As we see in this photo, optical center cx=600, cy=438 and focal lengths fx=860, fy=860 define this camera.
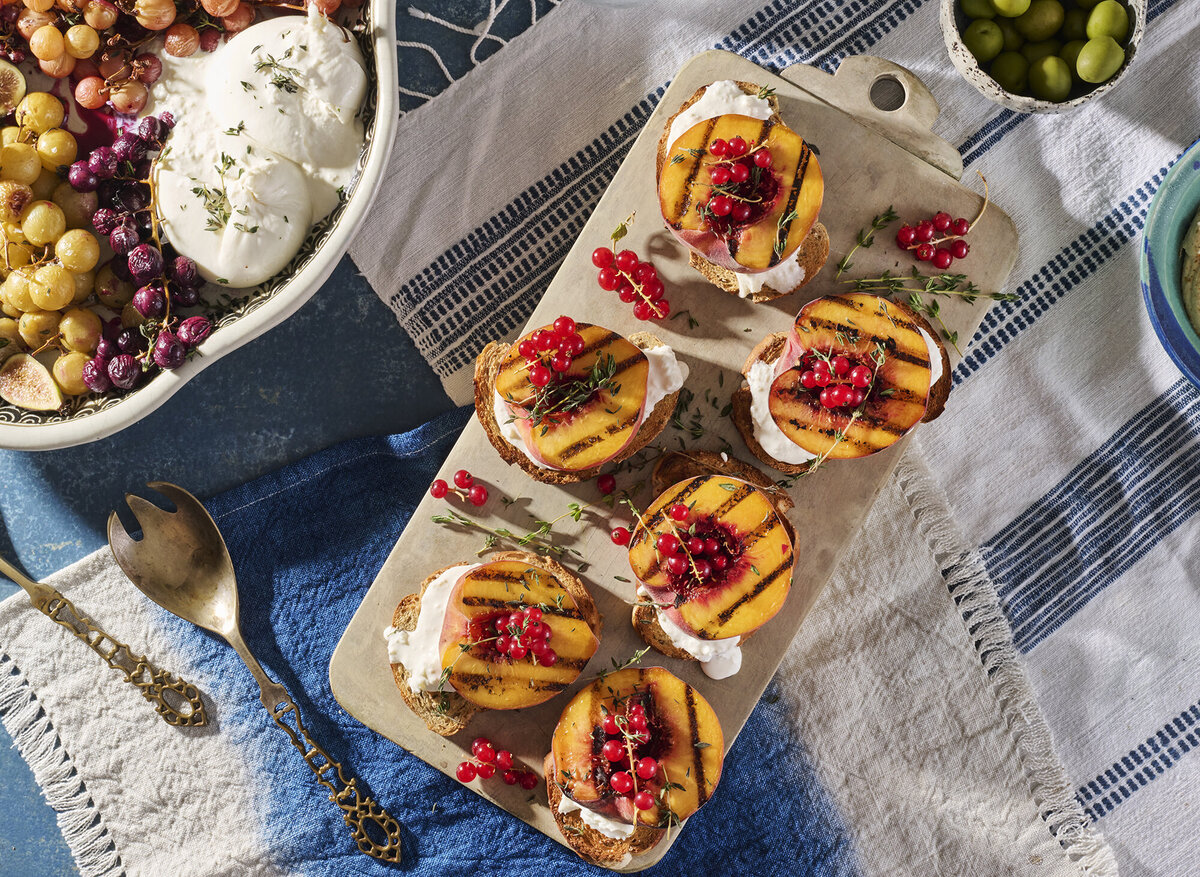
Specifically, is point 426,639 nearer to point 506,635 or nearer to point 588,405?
point 506,635

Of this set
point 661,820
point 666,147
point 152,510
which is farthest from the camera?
point 152,510

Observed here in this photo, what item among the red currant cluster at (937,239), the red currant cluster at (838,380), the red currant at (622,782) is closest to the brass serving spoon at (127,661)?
the red currant at (622,782)

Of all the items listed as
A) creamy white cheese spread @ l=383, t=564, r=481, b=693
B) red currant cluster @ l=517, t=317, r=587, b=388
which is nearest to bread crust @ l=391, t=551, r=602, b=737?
creamy white cheese spread @ l=383, t=564, r=481, b=693

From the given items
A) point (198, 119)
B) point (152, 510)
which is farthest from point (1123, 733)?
point (198, 119)

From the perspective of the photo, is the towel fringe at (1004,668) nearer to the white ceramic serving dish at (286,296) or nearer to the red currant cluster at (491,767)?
the red currant cluster at (491,767)

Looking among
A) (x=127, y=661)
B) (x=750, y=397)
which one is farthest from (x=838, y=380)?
(x=127, y=661)

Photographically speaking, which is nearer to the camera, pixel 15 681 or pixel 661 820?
pixel 661 820

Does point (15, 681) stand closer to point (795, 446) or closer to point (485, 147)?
point (485, 147)

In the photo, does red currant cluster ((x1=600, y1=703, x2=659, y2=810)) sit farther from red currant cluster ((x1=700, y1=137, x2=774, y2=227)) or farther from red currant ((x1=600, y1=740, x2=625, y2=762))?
red currant cluster ((x1=700, y1=137, x2=774, y2=227))
